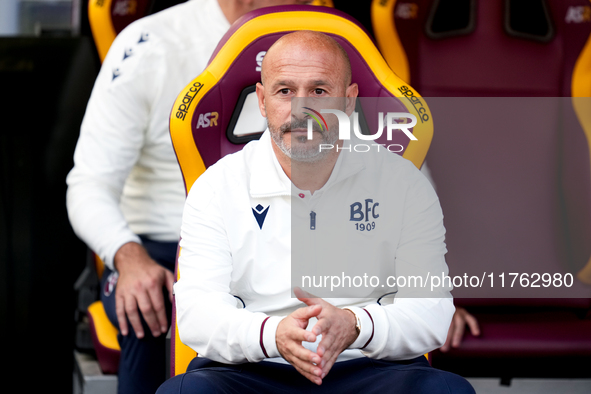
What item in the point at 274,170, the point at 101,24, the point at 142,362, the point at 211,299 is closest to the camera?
the point at 211,299

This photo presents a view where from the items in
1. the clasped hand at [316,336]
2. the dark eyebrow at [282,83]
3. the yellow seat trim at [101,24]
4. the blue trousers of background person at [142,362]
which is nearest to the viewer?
the clasped hand at [316,336]

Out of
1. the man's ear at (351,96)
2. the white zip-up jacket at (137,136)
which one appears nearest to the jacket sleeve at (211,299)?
the man's ear at (351,96)

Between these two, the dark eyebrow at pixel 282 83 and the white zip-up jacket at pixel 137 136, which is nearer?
the dark eyebrow at pixel 282 83

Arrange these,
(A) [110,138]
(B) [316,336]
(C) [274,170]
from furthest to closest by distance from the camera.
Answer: (A) [110,138] < (C) [274,170] < (B) [316,336]

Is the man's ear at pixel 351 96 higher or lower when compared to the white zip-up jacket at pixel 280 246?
higher

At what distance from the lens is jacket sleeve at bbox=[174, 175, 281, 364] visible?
39.0 inches

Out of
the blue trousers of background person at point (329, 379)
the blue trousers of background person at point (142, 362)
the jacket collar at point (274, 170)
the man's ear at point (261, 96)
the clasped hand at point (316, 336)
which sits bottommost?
the blue trousers of background person at point (142, 362)

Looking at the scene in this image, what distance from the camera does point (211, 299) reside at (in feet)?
3.38

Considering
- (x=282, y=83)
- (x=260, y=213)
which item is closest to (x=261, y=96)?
(x=282, y=83)

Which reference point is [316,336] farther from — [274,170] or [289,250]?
[274,170]

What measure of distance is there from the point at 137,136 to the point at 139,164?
0.09 metres

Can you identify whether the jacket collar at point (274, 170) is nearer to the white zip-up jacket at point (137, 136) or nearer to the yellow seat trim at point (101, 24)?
the white zip-up jacket at point (137, 136)

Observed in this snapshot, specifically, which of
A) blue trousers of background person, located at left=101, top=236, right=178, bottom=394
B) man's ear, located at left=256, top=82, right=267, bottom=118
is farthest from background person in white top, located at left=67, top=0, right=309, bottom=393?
man's ear, located at left=256, top=82, right=267, bottom=118

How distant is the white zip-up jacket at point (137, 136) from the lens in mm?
1501
